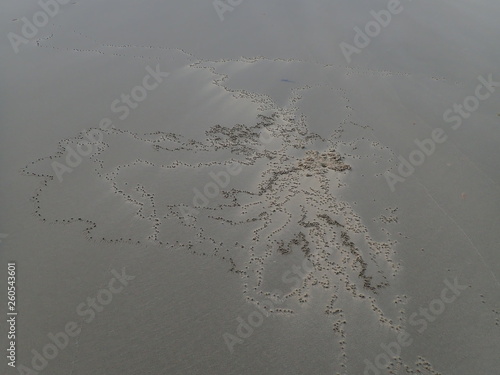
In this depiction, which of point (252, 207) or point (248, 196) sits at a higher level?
point (248, 196)

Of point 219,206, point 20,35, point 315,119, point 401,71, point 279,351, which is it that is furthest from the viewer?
point 20,35

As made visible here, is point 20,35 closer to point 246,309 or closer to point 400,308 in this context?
point 246,309

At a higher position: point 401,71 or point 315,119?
point 401,71

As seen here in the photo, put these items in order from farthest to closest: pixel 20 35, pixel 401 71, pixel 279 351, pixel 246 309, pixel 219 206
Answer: pixel 20 35
pixel 401 71
pixel 219 206
pixel 246 309
pixel 279 351

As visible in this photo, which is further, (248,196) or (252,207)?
(248,196)

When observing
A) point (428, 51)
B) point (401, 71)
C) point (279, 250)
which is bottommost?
point (279, 250)

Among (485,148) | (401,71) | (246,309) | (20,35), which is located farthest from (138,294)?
(20,35)

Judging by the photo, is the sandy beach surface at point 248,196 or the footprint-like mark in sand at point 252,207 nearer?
the sandy beach surface at point 248,196

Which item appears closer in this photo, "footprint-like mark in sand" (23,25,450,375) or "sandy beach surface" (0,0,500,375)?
"sandy beach surface" (0,0,500,375)

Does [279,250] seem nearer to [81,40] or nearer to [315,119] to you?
[315,119]

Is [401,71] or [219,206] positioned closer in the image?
[219,206]
